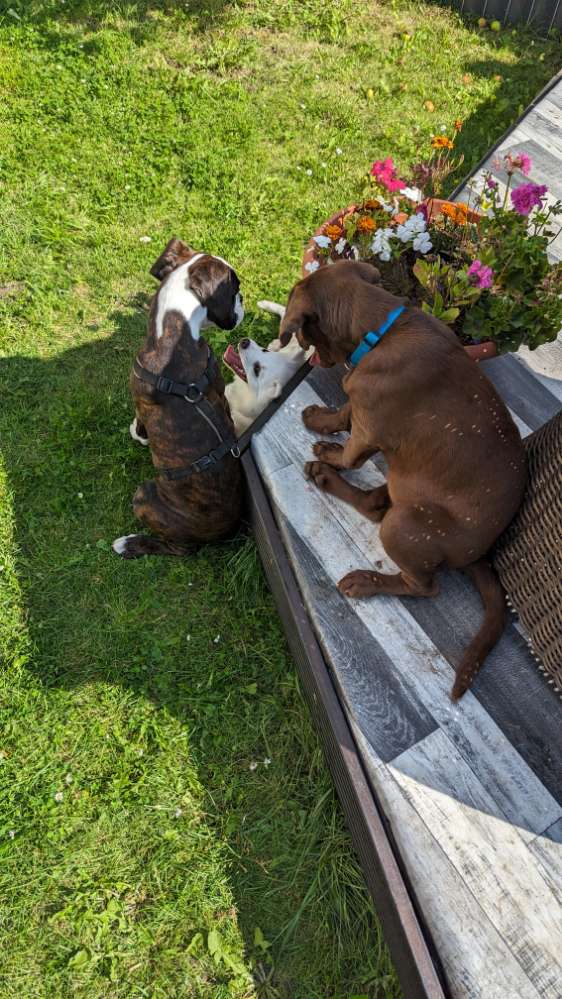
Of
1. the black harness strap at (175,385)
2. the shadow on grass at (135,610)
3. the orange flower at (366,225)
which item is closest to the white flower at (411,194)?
the orange flower at (366,225)

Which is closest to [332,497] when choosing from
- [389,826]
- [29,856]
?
[389,826]

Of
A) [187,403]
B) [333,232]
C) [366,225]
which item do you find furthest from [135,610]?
[366,225]

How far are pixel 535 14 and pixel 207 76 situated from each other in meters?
3.50

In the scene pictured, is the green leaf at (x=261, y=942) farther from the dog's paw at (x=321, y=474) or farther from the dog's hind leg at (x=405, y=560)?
the dog's paw at (x=321, y=474)

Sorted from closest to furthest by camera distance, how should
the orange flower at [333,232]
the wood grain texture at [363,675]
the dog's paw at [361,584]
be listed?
the wood grain texture at [363,675] → the dog's paw at [361,584] → the orange flower at [333,232]

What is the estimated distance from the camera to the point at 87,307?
5.05 metres

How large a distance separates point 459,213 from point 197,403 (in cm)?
170

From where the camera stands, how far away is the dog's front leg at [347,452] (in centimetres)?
331

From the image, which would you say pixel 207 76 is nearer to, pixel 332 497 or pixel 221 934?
pixel 332 497

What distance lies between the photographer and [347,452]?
343 cm

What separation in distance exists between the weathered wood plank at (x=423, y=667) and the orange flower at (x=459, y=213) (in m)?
1.55

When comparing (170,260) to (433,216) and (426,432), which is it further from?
(426,432)

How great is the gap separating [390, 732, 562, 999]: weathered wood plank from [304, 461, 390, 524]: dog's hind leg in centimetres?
110

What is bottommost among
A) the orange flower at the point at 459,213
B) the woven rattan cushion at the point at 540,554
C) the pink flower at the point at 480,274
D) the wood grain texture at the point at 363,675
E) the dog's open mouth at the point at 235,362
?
the wood grain texture at the point at 363,675
